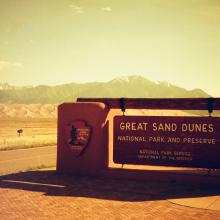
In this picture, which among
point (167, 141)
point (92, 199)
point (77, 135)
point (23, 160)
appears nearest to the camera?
point (92, 199)

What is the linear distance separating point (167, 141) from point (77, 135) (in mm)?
3355

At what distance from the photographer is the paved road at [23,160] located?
56.3ft

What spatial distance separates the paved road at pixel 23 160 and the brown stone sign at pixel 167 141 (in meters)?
5.02

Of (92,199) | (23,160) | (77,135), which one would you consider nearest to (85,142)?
(77,135)

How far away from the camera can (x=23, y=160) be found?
785 inches

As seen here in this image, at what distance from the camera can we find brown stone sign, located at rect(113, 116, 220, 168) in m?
12.9

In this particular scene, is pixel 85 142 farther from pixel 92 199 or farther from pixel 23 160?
pixel 23 160

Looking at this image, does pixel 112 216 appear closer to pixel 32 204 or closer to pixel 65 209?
pixel 65 209

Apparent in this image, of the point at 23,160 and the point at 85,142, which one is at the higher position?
the point at 85,142

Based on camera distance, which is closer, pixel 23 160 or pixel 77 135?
pixel 77 135

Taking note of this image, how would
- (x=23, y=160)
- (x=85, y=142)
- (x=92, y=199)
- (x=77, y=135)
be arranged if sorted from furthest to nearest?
(x=23, y=160)
(x=77, y=135)
(x=85, y=142)
(x=92, y=199)

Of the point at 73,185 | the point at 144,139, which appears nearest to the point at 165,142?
the point at 144,139

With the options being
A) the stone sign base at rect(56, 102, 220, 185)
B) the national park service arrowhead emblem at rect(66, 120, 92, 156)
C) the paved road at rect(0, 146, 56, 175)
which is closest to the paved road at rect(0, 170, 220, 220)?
the stone sign base at rect(56, 102, 220, 185)

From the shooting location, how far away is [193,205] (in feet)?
33.5
